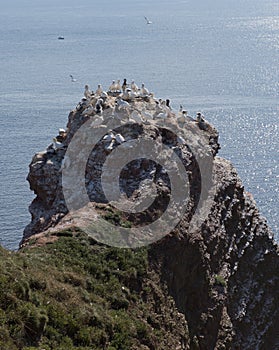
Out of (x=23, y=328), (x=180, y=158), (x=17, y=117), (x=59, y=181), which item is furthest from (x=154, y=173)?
(x=17, y=117)

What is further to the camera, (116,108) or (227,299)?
(116,108)

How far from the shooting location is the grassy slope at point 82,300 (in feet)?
76.8

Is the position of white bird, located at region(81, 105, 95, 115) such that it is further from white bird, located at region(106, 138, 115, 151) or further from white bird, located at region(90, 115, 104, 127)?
white bird, located at region(106, 138, 115, 151)

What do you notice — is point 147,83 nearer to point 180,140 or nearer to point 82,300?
point 180,140

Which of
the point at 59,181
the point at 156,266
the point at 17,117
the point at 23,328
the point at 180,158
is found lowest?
the point at 23,328

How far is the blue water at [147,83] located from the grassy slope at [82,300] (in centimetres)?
2944

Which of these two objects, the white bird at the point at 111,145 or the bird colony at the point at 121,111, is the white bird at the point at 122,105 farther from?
the white bird at the point at 111,145

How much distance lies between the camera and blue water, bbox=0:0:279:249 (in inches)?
3268

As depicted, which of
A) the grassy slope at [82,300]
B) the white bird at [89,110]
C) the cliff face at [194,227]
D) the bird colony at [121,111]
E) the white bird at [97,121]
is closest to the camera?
the grassy slope at [82,300]

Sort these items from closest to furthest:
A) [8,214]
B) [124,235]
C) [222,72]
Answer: [124,235] < [8,214] < [222,72]

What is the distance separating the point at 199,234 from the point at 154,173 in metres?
4.50

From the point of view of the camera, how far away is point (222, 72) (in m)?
137

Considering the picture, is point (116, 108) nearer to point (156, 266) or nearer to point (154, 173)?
point (154, 173)

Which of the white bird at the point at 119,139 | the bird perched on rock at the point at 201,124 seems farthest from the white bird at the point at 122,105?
the bird perched on rock at the point at 201,124
